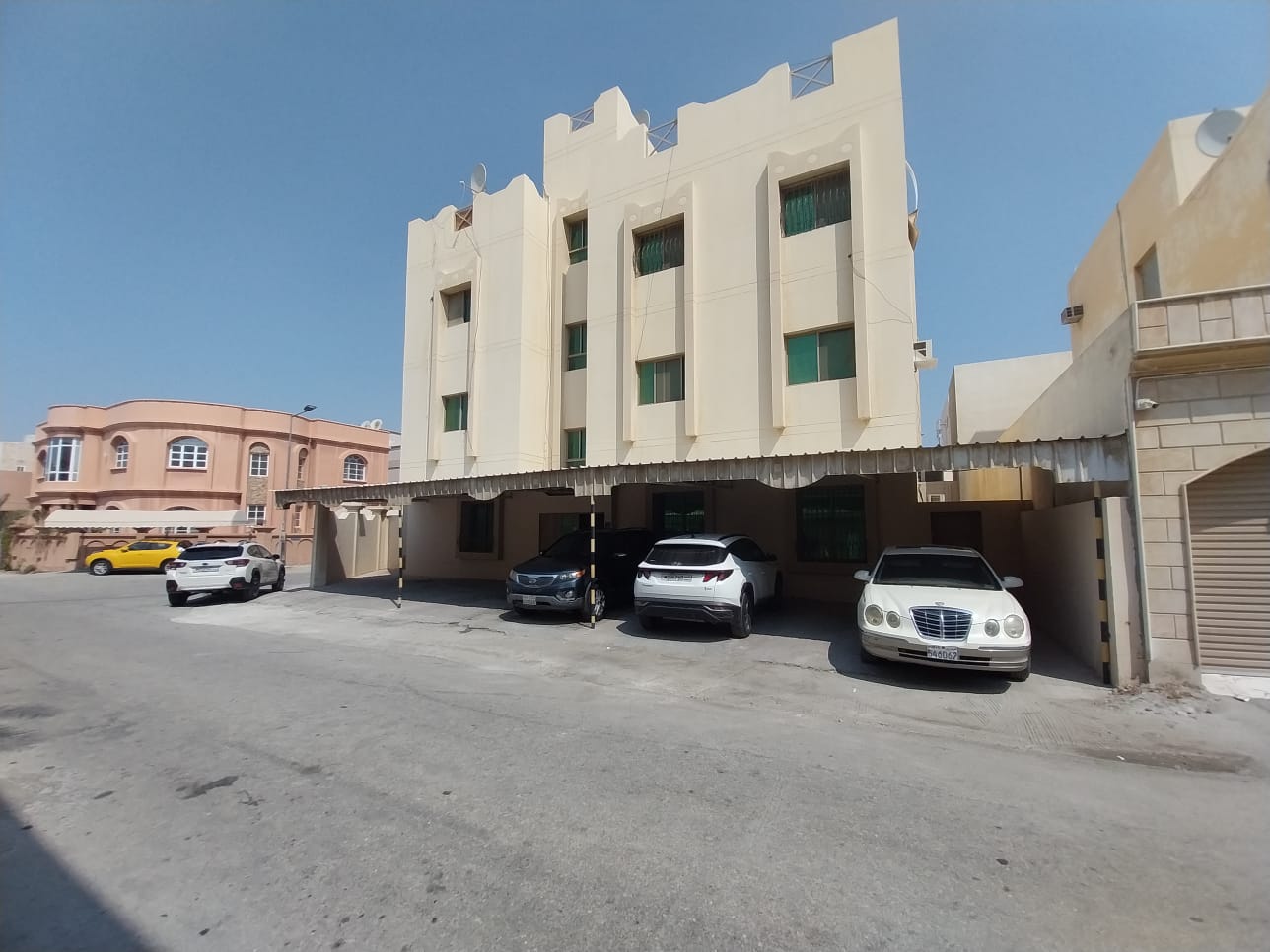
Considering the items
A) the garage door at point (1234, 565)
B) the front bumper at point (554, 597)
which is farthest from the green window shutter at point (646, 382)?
the garage door at point (1234, 565)

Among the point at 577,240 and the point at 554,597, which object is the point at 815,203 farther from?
the point at 554,597

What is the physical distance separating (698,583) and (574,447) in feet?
30.7

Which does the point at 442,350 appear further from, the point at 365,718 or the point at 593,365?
the point at 365,718

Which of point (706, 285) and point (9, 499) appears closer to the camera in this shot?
point (706, 285)

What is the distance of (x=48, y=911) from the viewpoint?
9.56ft

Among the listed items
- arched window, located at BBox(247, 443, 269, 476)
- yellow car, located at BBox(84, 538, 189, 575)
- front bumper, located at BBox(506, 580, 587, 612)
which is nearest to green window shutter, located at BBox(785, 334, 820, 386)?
front bumper, located at BBox(506, 580, 587, 612)

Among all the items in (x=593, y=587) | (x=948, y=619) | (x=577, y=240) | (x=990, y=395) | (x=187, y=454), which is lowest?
(x=593, y=587)

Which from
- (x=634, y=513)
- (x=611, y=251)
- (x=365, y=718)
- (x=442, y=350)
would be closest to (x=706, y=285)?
(x=611, y=251)

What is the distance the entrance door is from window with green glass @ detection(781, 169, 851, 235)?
766cm

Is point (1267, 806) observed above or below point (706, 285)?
below

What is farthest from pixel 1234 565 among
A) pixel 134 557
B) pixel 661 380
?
pixel 134 557

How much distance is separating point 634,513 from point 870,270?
8698mm

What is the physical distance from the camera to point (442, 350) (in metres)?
19.9

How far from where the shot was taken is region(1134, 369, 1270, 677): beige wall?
6.92m
